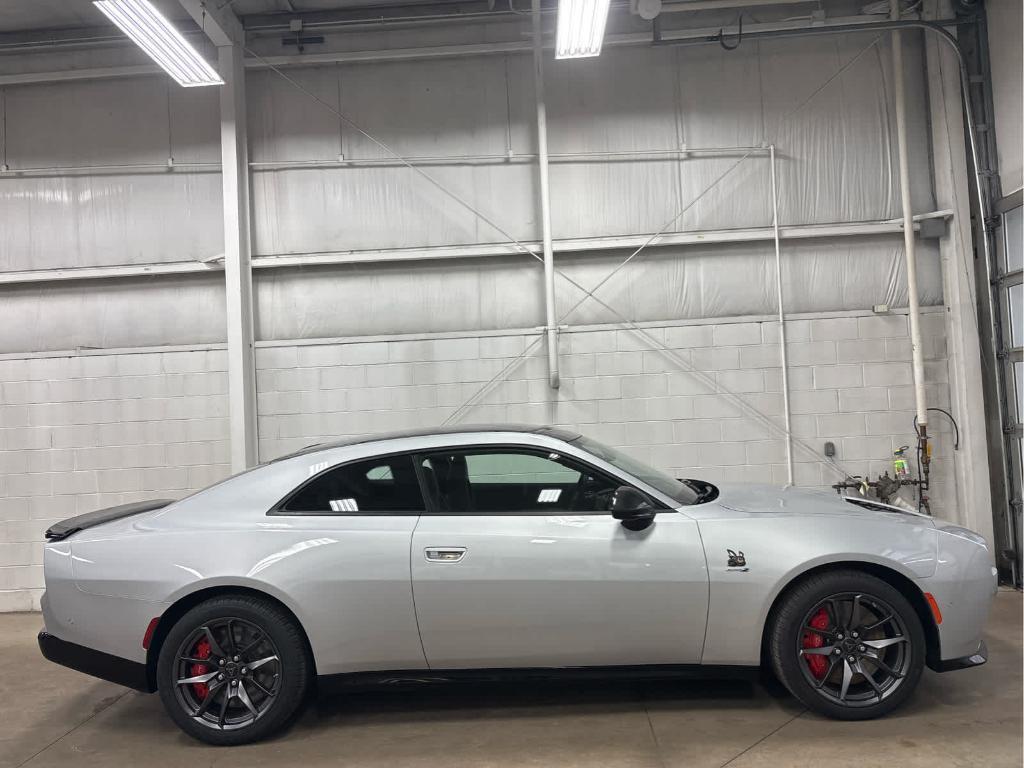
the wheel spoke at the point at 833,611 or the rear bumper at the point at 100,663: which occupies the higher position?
the wheel spoke at the point at 833,611

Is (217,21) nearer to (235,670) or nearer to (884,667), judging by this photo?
(235,670)

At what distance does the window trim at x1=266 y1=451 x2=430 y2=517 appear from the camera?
3.59 meters

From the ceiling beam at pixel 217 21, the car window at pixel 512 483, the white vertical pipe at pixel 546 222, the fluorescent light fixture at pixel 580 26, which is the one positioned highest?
the ceiling beam at pixel 217 21

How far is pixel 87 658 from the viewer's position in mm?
3562

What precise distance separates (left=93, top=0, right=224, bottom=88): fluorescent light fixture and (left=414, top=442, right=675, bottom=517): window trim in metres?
3.62

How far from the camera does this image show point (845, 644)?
339 cm

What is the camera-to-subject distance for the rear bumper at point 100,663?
3.52 meters

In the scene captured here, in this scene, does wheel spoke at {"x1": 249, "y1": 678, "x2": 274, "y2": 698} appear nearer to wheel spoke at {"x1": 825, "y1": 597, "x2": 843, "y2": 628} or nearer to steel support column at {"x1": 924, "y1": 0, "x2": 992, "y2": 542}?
wheel spoke at {"x1": 825, "y1": 597, "x2": 843, "y2": 628}

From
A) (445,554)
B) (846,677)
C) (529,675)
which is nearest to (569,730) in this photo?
(529,675)

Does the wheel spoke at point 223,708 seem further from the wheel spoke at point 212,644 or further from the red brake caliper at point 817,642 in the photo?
the red brake caliper at point 817,642

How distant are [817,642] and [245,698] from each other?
2633mm

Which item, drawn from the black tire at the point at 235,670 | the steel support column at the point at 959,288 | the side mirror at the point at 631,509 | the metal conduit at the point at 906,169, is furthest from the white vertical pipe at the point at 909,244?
the black tire at the point at 235,670

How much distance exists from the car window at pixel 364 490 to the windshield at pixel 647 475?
0.86m

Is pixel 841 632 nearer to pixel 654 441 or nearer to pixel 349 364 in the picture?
pixel 654 441
